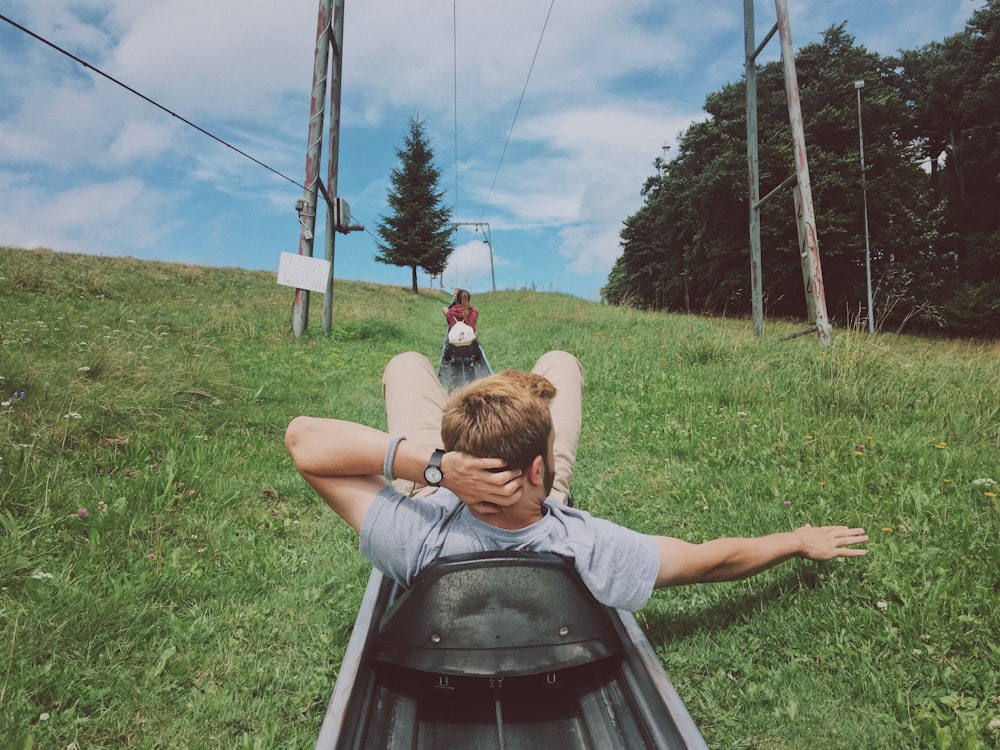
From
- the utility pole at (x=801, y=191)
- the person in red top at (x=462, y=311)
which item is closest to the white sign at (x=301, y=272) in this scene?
the person in red top at (x=462, y=311)

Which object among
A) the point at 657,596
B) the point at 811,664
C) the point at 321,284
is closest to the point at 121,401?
the point at 657,596

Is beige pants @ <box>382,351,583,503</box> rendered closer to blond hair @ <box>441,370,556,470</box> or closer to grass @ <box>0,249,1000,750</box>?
grass @ <box>0,249,1000,750</box>

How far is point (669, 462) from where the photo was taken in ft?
13.8

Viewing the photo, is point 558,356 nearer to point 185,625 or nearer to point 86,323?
point 185,625

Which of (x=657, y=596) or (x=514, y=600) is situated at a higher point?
(x=514, y=600)

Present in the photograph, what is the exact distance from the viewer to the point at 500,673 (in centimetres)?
168

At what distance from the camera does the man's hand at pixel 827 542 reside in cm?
228

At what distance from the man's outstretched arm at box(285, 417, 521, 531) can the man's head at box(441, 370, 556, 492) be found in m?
0.04

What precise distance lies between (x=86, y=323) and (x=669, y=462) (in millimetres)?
7328

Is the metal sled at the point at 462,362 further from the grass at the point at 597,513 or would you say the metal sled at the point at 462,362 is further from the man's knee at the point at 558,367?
the man's knee at the point at 558,367

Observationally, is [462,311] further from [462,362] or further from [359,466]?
[359,466]

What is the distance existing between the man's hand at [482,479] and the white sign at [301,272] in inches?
307

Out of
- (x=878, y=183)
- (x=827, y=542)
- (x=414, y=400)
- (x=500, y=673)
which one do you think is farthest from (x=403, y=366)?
(x=878, y=183)

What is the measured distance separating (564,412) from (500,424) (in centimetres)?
148
